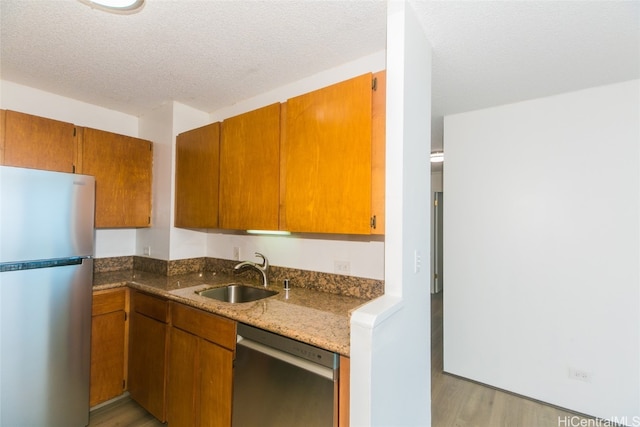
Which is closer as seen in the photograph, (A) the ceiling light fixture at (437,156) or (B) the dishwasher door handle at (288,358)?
(B) the dishwasher door handle at (288,358)

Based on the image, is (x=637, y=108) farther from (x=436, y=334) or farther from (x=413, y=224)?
(x=436, y=334)

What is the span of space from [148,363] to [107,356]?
38 centimetres

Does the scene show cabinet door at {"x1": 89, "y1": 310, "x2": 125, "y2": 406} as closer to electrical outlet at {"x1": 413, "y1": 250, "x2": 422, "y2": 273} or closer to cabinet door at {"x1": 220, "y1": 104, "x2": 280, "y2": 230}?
cabinet door at {"x1": 220, "y1": 104, "x2": 280, "y2": 230}

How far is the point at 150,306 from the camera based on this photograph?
207 centimetres

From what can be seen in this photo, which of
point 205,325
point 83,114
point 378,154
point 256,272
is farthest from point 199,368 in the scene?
point 83,114

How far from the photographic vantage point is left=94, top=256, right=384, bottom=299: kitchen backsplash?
1.87 meters

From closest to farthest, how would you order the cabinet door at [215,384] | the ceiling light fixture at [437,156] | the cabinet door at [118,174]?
1. the cabinet door at [215,384]
2. the cabinet door at [118,174]
3. the ceiling light fixture at [437,156]

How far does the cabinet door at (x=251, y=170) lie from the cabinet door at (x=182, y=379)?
2.61 feet

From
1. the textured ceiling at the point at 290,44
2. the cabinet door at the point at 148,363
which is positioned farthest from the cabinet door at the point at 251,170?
the cabinet door at the point at 148,363

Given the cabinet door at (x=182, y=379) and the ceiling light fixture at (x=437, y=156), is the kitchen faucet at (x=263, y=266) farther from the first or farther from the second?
the ceiling light fixture at (x=437, y=156)

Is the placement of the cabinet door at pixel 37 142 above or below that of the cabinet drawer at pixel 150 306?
above

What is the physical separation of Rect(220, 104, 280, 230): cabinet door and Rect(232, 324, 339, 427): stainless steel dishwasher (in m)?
0.71

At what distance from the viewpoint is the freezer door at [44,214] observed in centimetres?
160

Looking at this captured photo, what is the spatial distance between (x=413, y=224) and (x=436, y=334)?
2.78 meters
